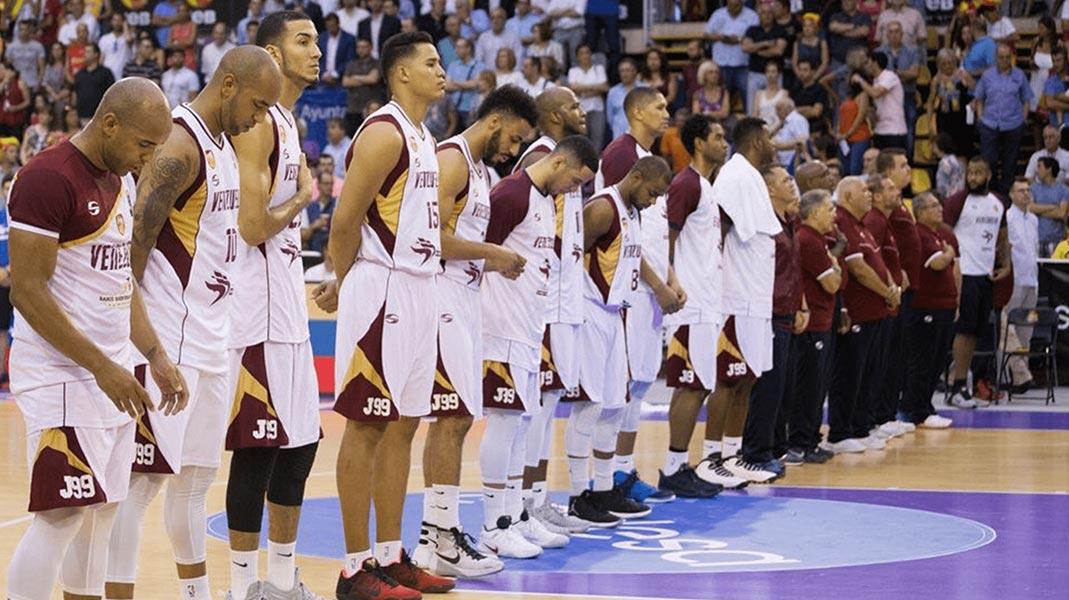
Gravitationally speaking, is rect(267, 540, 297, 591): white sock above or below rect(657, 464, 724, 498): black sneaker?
above

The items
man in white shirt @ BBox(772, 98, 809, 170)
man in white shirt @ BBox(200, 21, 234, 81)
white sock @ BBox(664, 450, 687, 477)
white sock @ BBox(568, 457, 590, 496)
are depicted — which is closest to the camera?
white sock @ BBox(568, 457, 590, 496)

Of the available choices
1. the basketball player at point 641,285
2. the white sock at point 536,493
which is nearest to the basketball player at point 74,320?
the white sock at point 536,493

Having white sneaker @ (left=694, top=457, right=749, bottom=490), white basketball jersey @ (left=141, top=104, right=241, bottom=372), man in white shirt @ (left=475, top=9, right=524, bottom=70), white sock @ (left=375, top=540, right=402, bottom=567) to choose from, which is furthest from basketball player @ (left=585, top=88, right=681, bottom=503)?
man in white shirt @ (left=475, top=9, right=524, bottom=70)

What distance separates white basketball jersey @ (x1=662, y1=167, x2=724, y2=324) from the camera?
10461mm

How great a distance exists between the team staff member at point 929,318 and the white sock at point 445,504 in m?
7.85

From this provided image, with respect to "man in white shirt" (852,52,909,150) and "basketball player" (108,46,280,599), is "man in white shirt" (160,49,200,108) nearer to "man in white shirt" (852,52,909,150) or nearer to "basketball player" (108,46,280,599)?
"man in white shirt" (852,52,909,150)

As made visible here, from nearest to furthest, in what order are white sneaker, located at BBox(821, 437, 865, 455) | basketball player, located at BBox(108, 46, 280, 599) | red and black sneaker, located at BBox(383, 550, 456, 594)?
basketball player, located at BBox(108, 46, 280, 599)
red and black sneaker, located at BBox(383, 550, 456, 594)
white sneaker, located at BBox(821, 437, 865, 455)

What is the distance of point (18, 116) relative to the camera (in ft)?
77.1

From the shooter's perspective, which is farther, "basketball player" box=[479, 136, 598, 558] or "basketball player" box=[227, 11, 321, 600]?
"basketball player" box=[479, 136, 598, 558]

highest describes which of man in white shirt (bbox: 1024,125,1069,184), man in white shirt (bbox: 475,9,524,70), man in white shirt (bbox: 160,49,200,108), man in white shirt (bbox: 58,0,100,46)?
man in white shirt (bbox: 58,0,100,46)

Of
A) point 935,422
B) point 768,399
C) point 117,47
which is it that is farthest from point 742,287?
point 117,47

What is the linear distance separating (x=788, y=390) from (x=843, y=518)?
2.33 metres

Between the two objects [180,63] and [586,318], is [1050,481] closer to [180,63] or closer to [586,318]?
[586,318]

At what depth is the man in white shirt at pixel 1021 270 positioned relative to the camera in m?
16.6
